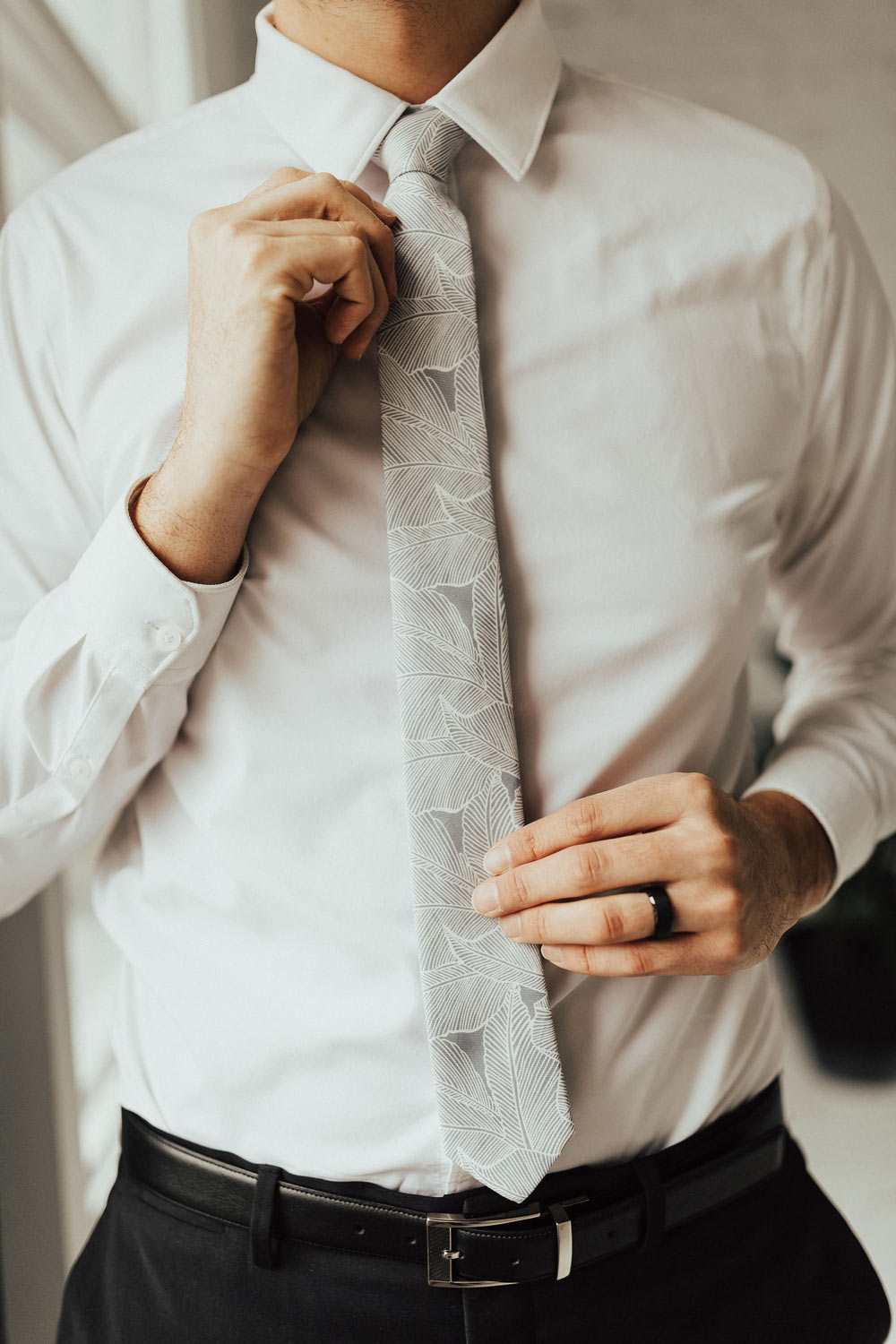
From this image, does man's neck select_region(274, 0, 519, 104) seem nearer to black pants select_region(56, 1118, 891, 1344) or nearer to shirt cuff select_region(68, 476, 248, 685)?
shirt cuff select_region(68, 476, 248, 685)

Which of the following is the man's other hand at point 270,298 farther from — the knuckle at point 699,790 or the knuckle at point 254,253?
the knuckle at point 699,790

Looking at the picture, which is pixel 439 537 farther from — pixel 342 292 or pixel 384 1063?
pixel 384 1063

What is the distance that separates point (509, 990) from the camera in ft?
2.03

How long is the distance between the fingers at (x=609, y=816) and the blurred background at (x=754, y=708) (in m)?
0.60

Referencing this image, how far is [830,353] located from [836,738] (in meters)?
0.32

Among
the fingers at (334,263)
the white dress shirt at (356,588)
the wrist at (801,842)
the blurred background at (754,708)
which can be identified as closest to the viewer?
the fingers at (334,263)

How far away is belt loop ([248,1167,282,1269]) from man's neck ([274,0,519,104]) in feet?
2.51

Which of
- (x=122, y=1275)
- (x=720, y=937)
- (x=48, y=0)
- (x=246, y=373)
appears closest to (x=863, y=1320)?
(x=720, y=937)

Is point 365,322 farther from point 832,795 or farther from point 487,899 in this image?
point 832,795

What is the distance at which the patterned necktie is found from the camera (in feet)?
2.02

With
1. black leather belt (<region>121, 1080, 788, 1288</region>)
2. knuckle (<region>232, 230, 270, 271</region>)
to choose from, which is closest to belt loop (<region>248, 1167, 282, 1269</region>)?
black leather belt (<region>121, 1080, 788, 1288</region>)

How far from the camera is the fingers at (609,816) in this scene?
2.01 ft

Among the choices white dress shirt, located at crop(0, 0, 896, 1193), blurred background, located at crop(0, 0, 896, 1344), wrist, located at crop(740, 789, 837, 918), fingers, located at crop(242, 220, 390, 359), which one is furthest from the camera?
blurred background, located at crop(0, 0, 896, 1344)

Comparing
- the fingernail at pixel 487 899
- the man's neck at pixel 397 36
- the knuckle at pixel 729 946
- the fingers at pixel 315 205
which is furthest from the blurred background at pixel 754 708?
the knuckle at pixel 729 946
